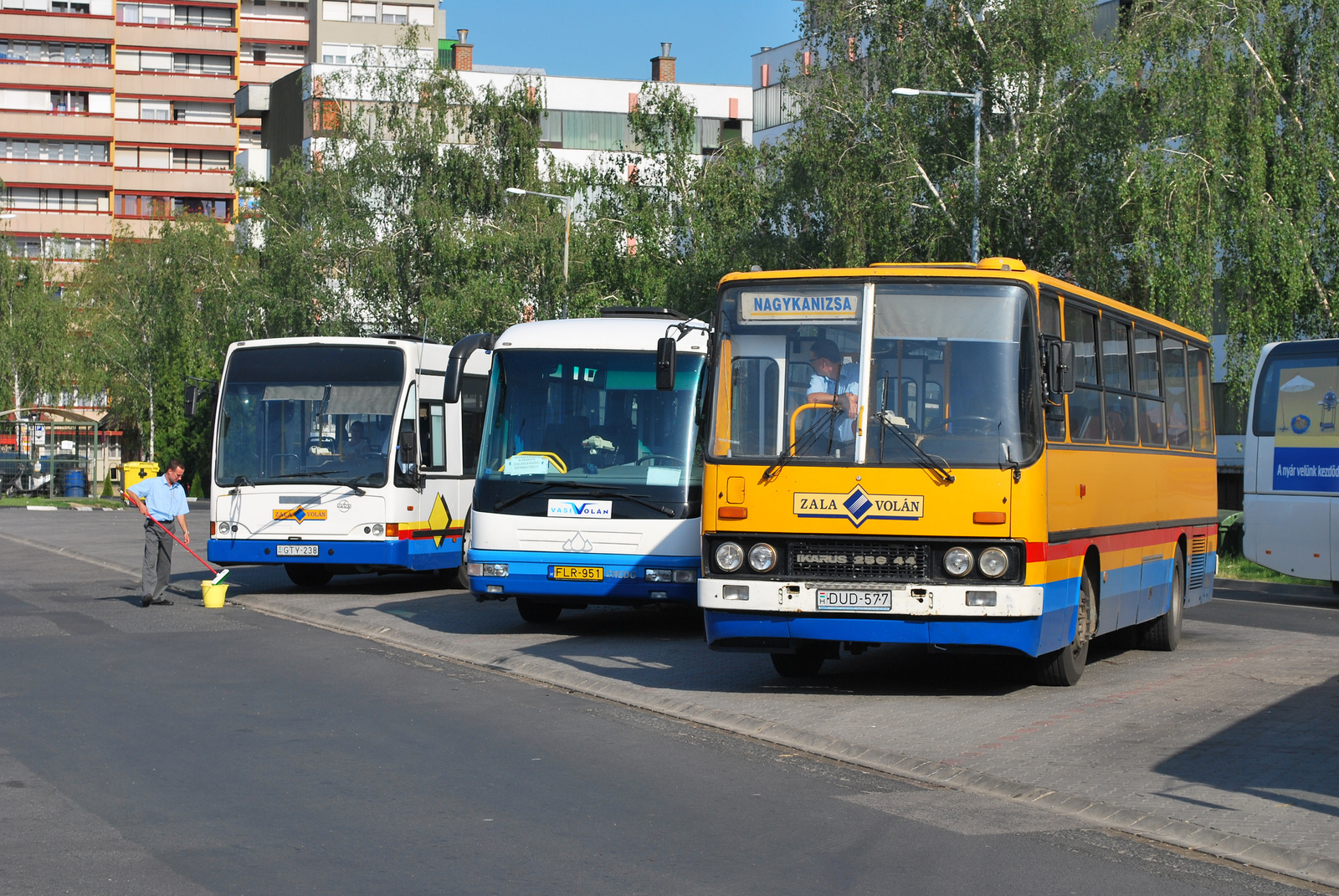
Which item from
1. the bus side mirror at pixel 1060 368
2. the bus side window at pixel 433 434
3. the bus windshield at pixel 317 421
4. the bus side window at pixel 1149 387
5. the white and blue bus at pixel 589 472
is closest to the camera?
the bus side mirror at pixel 1060 368

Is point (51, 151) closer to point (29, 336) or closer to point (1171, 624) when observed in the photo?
point (29, 336)

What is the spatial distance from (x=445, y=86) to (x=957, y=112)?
24325mm

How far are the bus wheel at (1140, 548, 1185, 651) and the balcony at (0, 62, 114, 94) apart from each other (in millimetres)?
101593

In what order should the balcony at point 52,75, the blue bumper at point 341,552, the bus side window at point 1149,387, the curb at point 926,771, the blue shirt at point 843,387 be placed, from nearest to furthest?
the curb at point 926,771 → the blue shirt at point 843,387 → the bus side window at point 1149,387 → the blue bumper at point 341,552 → the balcony at point 52,75

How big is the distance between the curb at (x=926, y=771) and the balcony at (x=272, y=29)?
331 ft

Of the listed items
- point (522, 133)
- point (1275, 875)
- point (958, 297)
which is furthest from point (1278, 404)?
point (522, 133)

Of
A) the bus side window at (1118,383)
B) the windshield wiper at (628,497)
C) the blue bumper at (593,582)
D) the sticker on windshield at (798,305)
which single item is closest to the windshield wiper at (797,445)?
the sticker on windshield at (798,305)

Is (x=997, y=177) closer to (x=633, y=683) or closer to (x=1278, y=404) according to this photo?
(x=1278, y=404)

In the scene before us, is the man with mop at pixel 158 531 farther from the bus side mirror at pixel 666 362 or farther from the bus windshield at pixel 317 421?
the bus side mirror at pixel 666 362

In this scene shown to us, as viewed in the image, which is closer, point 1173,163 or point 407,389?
point 407,389

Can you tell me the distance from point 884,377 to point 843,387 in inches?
11.2

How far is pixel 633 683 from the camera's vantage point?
510 inches

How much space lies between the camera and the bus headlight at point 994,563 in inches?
442

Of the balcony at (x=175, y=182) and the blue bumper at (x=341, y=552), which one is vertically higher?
the balcony at (x=175, y=182)
